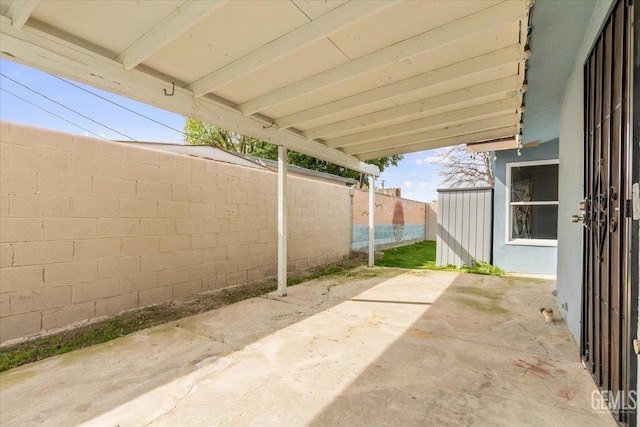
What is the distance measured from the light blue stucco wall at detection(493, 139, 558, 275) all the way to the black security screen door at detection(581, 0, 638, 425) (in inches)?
163

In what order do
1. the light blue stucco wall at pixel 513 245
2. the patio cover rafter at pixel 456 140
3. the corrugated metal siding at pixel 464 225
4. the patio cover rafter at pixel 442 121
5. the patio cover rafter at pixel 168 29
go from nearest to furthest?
the patio cover rafter at pixel 168 29, the patio cover rafter at pixel 442 121, the patio cover rafter at pixel 456 140, the light blue stucco wall at pixel 513 245, the corrugated metal siding at pixel 464 225

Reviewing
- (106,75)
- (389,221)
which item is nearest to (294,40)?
(106,75)

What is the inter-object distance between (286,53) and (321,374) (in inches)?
94.7

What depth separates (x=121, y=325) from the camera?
303 centimetres

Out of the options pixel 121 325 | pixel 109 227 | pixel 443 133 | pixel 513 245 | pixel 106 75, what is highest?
pixel 443 133

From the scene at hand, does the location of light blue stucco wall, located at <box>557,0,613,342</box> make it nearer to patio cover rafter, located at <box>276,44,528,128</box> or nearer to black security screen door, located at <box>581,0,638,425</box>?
black security screen door, located at <box>581,0,638,425</box>

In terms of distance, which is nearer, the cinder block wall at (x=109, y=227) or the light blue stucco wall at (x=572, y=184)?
the light blue stucco wall at (x=572, y=184)

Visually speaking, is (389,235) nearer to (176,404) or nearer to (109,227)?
(109,227)

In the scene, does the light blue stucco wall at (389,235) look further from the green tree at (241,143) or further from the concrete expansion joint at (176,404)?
the green tree at (241,143)

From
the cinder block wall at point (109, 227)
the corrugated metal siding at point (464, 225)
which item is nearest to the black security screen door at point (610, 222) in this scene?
the cinder block wall at point (109, 227)

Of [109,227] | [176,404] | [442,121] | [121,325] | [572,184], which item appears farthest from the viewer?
[442,121]

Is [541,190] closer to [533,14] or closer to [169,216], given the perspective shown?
[533,14]

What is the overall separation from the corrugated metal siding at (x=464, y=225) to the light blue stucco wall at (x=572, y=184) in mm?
3033

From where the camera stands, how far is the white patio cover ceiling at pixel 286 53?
1833 millimetres
